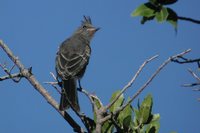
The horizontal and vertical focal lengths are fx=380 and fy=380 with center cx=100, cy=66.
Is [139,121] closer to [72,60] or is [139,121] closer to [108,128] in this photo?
[108,128]

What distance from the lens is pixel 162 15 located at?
7.66 feet

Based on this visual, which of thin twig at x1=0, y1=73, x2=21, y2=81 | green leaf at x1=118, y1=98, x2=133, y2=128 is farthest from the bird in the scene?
green leaf at x1=118, y1=98, x2=133, y2=128

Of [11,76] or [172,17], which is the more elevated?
[11,76]

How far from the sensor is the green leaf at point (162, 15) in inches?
90.8

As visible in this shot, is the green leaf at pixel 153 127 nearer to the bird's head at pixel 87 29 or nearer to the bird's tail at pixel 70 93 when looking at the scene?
the bird's tail at pixel 70 93

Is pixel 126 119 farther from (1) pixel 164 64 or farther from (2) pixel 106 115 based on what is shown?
(1) pixel 164 64

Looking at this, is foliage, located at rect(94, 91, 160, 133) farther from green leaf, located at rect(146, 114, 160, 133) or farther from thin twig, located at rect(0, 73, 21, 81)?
thin twig, located at rect(0, 73, 21, 81)

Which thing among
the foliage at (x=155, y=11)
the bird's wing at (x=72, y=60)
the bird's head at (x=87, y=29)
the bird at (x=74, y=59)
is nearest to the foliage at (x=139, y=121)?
the bird at (x=74, y=59)

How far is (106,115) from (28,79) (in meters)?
1.47

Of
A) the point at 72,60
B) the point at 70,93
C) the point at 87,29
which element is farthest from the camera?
the point at 87,29

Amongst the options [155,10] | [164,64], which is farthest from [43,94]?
[155,10]

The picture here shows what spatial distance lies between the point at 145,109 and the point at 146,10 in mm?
2173

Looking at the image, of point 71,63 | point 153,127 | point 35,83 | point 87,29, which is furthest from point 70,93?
point 87,29

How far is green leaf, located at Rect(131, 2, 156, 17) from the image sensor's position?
242 cm
